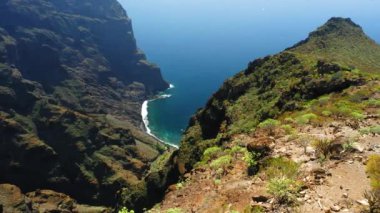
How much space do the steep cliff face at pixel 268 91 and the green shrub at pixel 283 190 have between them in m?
21.7

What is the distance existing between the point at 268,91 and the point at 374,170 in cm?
4946

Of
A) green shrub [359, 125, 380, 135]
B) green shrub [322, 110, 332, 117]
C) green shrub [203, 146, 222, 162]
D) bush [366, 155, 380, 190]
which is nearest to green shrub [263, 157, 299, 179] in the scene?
bush [366, 155, 380, 190]

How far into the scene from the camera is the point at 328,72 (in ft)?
200

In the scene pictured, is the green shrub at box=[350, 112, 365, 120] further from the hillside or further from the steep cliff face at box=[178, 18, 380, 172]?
the steep cliff face at box=[178, 18, 380, 172]

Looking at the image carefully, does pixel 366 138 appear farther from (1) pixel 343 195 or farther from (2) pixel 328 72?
(2) pixel 328 72

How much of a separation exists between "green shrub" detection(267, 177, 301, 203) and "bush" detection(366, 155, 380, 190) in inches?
129

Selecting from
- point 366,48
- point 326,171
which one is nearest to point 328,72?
point 326,171

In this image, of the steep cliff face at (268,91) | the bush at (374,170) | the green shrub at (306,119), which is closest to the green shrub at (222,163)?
the green shrub at (306,119)

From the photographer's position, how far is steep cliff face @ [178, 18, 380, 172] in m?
48.1

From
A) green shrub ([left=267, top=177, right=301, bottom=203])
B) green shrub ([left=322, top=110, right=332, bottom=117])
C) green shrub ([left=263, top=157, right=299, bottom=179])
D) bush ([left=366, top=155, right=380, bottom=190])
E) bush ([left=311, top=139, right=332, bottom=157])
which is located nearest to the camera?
green shrub ([left=267, top=177, right=301, bottom=203])

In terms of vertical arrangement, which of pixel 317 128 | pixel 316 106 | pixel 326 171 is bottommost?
pixel 326 171

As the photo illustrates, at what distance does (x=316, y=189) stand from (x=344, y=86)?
3083 cm

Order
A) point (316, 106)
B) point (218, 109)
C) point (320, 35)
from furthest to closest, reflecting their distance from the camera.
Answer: point (320, 35) < point (218, 109) < point (316, 106)

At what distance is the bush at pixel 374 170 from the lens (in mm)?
18719
